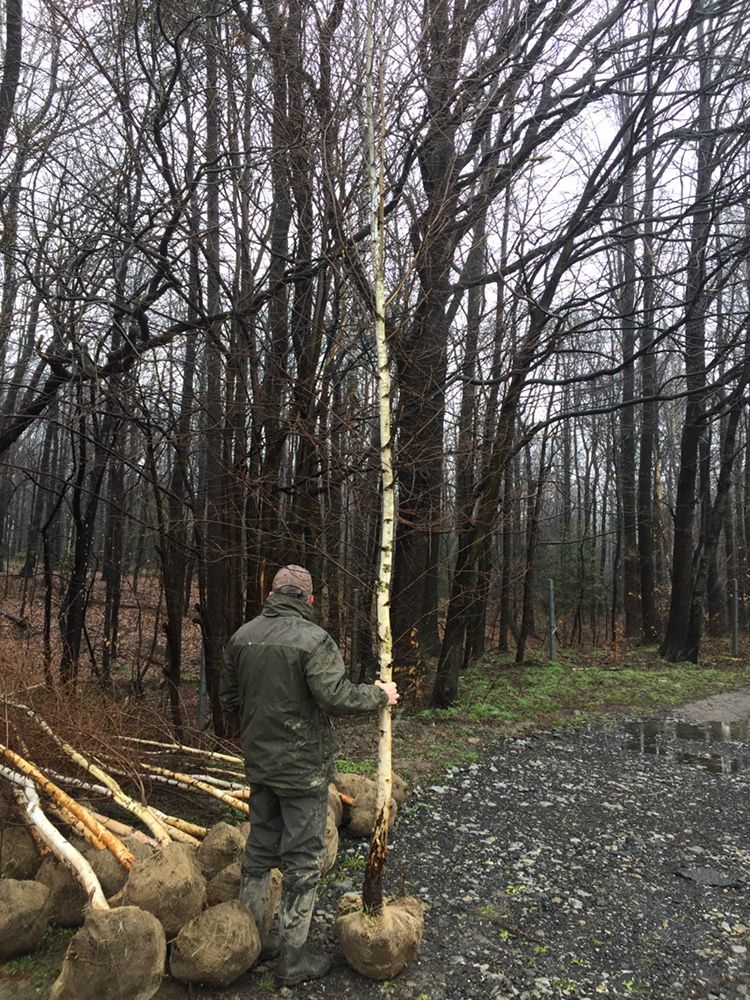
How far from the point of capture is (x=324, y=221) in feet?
20.1

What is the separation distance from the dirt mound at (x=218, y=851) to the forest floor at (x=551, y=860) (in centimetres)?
62

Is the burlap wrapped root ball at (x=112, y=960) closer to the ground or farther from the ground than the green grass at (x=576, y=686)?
farther from the ground

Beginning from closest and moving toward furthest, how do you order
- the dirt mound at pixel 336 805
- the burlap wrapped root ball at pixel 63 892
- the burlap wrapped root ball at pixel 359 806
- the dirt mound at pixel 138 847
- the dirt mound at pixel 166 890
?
the dirt mound at pixel 166 890
the burlap wrapped root ball at pixel 63 892
the dirt mound at pixel 138 847
the dirt mound at pixel 336 805
the burlap wrapped root ball at pixel 359 806

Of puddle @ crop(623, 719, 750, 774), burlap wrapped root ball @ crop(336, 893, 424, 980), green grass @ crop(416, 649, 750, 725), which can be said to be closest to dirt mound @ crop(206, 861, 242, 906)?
burlap wrapped root ball @ crop(336, 893, 424, 980)

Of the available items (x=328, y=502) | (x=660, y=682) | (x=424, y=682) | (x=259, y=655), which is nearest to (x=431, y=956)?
(x=259, y=655)

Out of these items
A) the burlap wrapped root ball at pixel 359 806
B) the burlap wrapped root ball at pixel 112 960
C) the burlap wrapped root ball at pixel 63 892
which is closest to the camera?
the burlap wrapped root ball at pixel 112 960

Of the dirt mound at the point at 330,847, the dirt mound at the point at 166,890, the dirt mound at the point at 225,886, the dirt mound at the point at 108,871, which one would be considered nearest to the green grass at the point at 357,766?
the dirt mound at the point at 330,847

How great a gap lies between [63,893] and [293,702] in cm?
168

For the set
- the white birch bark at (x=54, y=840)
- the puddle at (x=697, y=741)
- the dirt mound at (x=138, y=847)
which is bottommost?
the puddle at (x=697, y=741)

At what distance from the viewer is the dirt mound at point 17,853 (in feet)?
12.8

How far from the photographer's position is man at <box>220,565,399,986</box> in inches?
135

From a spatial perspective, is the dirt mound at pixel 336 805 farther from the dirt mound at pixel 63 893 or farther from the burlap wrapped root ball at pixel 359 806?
the dirt mound at pixel 63 893

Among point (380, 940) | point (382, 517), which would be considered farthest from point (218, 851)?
point (382, 517)

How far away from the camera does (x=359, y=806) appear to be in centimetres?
505
